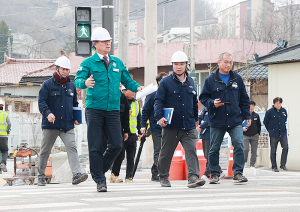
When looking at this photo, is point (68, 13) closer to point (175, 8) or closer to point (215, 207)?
point (175, 8)

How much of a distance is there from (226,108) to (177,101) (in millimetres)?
883

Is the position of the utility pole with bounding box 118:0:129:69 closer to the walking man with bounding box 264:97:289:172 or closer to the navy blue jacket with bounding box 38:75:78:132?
the walking man with bounding box 264:97:289:172

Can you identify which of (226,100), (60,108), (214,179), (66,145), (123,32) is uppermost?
(123,32)

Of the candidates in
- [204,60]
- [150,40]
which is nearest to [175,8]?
[204,60]

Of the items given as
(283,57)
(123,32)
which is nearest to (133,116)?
(123,32)

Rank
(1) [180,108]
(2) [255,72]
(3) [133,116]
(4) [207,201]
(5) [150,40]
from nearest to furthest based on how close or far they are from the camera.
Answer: (4) [207,201], (1) [180,108], (3) [133,116], (5) [150,40], (2) [255,72]

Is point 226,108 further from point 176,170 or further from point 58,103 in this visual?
point 58,103

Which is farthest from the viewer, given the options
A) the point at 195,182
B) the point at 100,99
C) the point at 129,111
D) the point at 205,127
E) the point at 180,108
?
the point at 205,127

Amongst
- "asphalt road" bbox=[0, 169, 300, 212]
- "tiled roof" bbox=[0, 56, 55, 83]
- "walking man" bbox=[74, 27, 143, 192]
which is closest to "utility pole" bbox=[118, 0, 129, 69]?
"walking man" bbox=[74, 27, 143, 192]

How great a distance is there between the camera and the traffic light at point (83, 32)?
1169cm

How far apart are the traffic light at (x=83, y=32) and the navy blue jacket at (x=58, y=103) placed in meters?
3.38

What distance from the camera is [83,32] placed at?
1181 cm

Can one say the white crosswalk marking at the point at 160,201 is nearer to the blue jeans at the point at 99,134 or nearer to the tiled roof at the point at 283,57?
the blue jeans at the point at 99,134

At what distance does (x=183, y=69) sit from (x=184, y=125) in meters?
0.81
